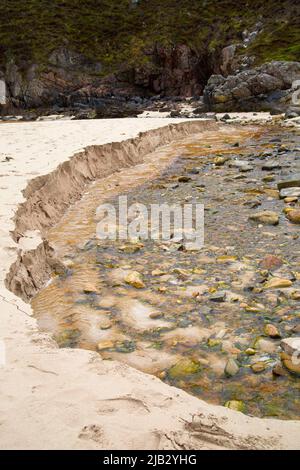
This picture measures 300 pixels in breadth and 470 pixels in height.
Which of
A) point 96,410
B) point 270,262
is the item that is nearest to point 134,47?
point 270,262

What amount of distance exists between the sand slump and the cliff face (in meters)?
35.9

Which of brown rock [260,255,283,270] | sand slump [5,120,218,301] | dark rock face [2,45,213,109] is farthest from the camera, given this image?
dark rock face [2,45,213,109]

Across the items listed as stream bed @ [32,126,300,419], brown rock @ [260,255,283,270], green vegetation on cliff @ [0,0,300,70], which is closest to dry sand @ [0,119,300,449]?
stream bed @ [32,126,300,419]

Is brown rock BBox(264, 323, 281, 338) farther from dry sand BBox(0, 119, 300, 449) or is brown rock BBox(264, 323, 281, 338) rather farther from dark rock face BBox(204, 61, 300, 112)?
dark rock face BBox(204, 61, 300, 112)

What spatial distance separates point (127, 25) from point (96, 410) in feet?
226

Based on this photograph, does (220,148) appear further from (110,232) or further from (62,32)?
(62,32)

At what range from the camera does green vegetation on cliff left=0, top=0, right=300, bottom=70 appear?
55.0 m

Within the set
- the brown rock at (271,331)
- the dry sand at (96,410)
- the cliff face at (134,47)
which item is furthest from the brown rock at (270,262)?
A: the cliff face at (134,47)

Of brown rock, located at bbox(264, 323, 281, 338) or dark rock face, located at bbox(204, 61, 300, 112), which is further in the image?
dark rock face, located at bbox(204, 61, 300, 112)

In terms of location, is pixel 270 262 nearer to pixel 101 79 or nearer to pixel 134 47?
pixel 101 79

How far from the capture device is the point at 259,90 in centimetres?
3078

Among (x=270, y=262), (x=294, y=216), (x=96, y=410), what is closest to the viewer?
(x=96, y=410)

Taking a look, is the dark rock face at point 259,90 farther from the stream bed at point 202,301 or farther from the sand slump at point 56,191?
the stream bed at point 202,301

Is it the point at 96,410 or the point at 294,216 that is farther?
the point at 294,216
